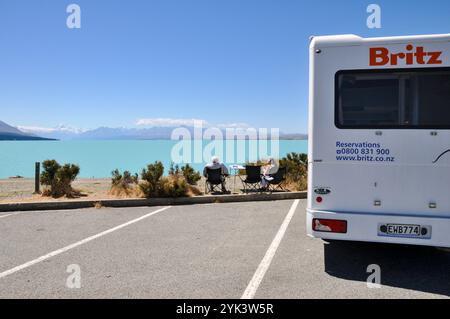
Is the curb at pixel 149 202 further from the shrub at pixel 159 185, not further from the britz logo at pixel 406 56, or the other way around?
the britz logo at pixel 406 56

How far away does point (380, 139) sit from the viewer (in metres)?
4.89

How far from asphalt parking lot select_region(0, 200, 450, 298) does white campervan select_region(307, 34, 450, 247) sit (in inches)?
24.0

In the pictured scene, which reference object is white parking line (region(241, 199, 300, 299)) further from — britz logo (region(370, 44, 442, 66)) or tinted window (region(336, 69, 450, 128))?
britz logo (region(370, 44, 442, 66))

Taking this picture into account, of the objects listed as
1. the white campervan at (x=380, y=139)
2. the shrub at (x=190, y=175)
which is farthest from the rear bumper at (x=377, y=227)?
the shrub at (x=190, y=175)

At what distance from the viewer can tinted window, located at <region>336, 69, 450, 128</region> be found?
477 cm

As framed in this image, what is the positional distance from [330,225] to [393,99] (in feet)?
5.81

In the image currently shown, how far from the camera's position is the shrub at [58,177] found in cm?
1112

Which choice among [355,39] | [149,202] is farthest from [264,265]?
[149,202]
